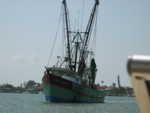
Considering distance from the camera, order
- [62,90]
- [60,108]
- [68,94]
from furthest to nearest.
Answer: [68,94] → [62,90] → [60,108]

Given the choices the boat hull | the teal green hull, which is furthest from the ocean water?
the boat hull

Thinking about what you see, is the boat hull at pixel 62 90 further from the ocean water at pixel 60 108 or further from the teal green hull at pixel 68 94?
the ocean water at pixel 60 108

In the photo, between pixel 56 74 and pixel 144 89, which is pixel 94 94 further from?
pixel 144 89

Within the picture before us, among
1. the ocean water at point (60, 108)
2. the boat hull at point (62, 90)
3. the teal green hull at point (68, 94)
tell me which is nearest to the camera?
the ocean water at point (60, 108)

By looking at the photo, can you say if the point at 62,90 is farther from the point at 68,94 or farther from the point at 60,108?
the point at 60,108

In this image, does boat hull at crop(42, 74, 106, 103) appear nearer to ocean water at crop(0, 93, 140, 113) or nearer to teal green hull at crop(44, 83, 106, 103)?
teal green hull at crop(44, 83, 106, 103)

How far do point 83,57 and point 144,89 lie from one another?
174ft

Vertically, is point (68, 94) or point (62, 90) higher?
point (62, 90)

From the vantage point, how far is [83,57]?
54.4m

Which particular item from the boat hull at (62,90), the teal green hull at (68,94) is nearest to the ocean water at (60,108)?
the teal green hull at (68,94)

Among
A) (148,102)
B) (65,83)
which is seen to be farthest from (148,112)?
(65,83)

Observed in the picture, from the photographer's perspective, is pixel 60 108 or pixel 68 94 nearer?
pixel 60 108

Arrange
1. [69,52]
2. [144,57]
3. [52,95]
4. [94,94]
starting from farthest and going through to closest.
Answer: [94,94]
[69,52]
[52,95]
[144,57]

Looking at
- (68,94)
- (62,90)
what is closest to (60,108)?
(62,90)
